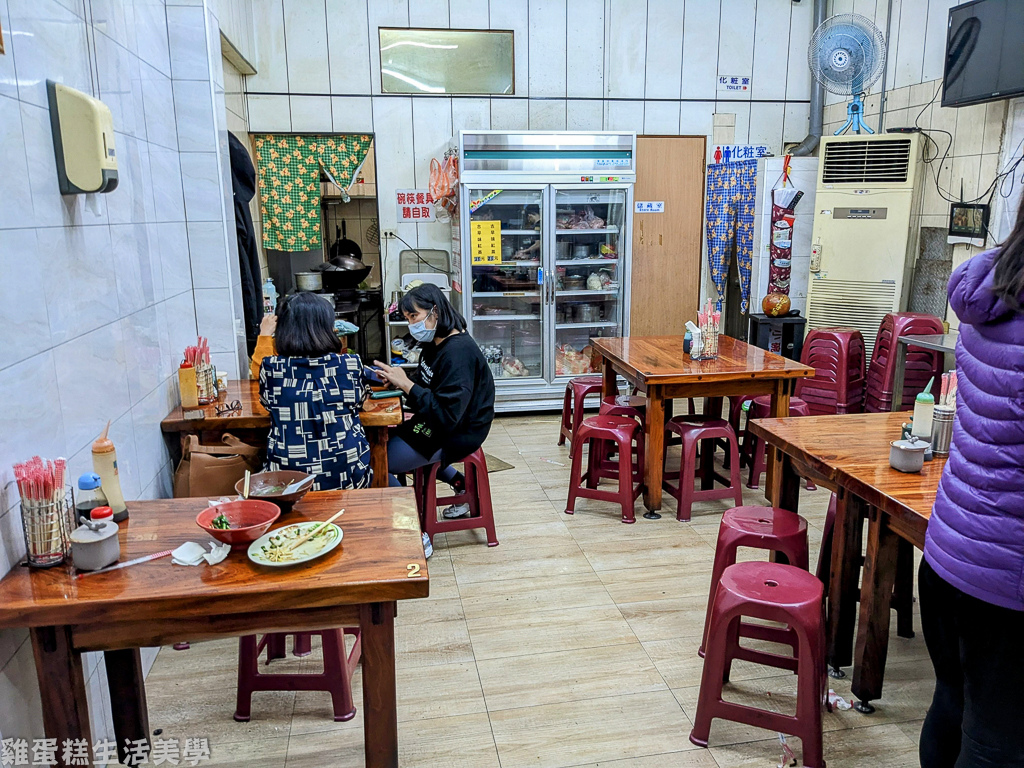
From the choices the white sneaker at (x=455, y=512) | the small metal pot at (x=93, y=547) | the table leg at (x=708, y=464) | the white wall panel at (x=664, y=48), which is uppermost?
the white wall panel at (x=664, y=48)

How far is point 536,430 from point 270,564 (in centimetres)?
402

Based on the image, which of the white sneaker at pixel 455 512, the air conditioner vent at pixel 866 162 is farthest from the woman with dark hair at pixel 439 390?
the air conditioner vent at pixel 866 162

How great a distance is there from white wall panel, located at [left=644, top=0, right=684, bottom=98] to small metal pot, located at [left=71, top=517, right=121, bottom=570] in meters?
5.86

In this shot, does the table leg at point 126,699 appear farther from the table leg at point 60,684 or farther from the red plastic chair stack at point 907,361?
the red plastic chair stack at point 907,361

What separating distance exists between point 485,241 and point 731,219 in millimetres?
2249

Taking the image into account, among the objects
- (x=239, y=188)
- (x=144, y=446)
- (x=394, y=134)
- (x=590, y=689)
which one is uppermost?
(x=394, y=134)

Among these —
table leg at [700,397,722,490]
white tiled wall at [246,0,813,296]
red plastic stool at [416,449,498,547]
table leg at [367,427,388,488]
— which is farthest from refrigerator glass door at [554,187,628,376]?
table leg at [367,427,388,488]

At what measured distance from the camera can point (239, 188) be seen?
412 centimetres

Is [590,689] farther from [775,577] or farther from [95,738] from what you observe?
A: [95,738]

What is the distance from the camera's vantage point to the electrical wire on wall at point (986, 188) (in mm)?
4535

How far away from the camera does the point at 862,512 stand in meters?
Result: 2.43

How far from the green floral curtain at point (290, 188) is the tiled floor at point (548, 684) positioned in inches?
128

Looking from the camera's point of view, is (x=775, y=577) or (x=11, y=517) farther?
(x=775, y=577)

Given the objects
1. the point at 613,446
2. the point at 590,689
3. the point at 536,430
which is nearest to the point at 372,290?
the point at 536,430
